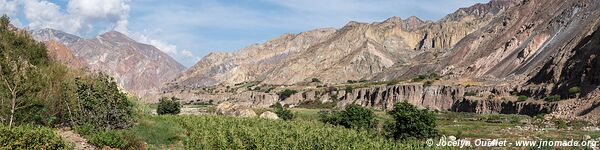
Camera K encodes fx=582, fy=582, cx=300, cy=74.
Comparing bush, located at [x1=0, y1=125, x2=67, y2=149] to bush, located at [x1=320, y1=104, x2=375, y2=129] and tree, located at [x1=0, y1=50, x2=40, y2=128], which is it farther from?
bush, located at [x1=320, y1=104, x2=375, y2=129]

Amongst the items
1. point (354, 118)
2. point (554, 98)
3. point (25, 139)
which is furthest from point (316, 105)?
point (25, 139)

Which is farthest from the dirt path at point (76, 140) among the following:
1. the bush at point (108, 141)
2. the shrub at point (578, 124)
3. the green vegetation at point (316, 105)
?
the green vegetation at point (316, 105)

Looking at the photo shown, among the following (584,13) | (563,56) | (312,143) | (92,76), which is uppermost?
(584,13)

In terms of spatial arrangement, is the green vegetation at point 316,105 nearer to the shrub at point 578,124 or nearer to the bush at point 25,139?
the shrub at point 578,124

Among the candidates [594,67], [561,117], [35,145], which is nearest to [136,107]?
[35,145]

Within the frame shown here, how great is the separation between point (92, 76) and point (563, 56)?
71.6m

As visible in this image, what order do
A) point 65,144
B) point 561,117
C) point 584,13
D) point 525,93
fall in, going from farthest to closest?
point 584,13 < point 525,93 < point 561,117 < point 65,144

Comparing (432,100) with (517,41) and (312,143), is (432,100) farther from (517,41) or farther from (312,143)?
(312,143)

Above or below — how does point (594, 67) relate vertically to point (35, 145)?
above

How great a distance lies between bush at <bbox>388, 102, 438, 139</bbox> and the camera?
1411 inches

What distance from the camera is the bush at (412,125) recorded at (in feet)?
118

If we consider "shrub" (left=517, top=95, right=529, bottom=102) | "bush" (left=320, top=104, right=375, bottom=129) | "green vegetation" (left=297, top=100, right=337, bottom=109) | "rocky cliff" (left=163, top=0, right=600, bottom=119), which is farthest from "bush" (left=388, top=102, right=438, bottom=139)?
"green vegetation" (left=297, top=100, right=337, bottom=109)

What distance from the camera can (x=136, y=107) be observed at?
44969mm

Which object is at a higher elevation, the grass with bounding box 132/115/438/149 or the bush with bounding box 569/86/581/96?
the bush with bounding box 569/86/581/96
